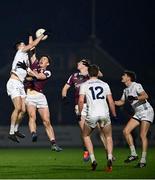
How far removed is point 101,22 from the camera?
84062mm

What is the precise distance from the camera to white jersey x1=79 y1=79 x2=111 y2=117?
1839cm

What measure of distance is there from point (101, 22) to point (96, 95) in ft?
217

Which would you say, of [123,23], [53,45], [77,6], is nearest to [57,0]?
[77,6]

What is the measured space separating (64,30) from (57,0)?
4042 millimetres

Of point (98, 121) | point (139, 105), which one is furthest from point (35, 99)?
point (98, 121)

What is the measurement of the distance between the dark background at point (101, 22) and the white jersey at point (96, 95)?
59955 mm

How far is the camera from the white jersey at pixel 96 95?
1839 centimetres

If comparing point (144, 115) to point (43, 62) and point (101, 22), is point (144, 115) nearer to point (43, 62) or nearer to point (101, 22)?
point (43, 62)

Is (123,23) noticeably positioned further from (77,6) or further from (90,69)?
(90,69)

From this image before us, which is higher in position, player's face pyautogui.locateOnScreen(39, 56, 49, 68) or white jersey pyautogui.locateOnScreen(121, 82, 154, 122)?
player's face pyautogui.locateOnScreen(39, 56, 49, 68)

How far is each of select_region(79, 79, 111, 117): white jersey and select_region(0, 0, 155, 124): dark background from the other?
5996 cm

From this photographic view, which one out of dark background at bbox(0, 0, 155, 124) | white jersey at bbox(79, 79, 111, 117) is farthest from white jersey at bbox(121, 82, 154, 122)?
dark background at bbox(0, 0, 155, 124)

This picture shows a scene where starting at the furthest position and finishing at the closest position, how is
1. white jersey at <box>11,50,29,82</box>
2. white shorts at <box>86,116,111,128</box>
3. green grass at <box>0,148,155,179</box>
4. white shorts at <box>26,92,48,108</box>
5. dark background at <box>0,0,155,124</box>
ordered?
dark background at <box>0,0,155,124</box>
white shorts at <box>26,92,48,108</box>
white jersey at <box>11,50,29,82</box>
white shorts at <box>86,116,111,128</box>
green grass at <box>0,148,155,179</box>

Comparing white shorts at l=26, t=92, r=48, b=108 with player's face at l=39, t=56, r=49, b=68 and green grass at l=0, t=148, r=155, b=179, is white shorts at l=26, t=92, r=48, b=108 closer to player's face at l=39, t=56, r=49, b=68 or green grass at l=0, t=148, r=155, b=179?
player's face at l=39, t=56, r=49, b=68
